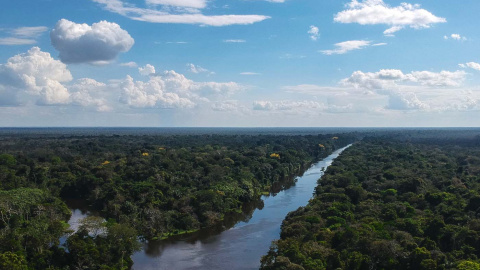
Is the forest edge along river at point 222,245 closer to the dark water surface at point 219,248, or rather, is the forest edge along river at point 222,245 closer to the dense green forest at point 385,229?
the dark water surface at point 219,248

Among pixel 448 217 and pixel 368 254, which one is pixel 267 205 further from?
pixel 368 254

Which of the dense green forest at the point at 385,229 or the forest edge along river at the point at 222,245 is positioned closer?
the dense green forest at the point at 385,229

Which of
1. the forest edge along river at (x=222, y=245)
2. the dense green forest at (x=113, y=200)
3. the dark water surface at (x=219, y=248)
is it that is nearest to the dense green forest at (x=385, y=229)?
the dark water surface at (x=219, y=248)

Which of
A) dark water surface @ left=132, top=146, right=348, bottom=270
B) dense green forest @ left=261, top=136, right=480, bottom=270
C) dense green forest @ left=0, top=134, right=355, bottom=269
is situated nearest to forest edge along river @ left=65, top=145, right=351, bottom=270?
dark water surface @ left=132, top=146, right=348, bottom=270

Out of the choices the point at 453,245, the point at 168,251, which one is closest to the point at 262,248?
the point at 168,251

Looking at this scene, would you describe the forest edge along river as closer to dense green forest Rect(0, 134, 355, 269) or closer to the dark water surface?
the dark water surface
